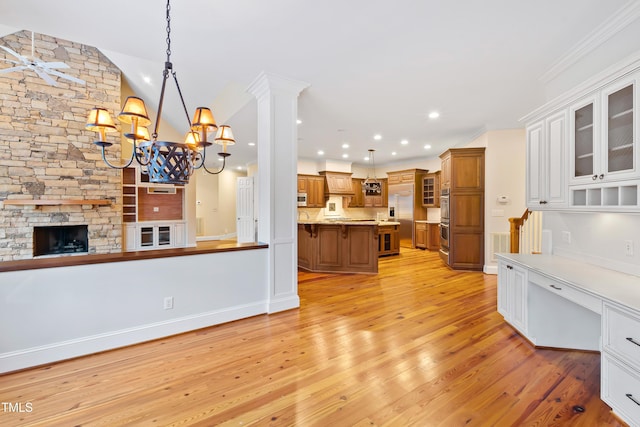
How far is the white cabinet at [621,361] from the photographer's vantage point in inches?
62.3

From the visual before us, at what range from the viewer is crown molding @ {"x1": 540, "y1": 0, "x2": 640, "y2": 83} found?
2104 mm

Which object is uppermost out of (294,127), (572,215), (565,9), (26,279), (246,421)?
(565,9)

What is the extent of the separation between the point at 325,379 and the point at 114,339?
78.7 inches

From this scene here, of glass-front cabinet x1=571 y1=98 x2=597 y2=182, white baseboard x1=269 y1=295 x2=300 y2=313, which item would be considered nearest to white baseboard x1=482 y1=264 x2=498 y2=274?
glass-front cabinet x1=571 y1=98 x2=597 y2=182

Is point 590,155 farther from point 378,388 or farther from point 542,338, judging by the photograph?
point 378,388

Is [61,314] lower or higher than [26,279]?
lower

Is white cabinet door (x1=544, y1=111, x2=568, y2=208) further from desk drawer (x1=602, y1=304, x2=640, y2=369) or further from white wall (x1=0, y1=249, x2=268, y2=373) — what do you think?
white wall (x1=0, y1=249, x2=268, y2=373)

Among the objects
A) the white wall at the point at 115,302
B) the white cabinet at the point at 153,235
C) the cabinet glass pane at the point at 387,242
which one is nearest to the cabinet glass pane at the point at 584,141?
the white wall at the point at 115,302

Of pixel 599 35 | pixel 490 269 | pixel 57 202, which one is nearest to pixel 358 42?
pixel 599 35

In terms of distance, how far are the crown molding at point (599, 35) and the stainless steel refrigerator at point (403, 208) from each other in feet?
18.6

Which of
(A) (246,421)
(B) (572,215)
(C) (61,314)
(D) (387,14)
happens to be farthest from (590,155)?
(C) (61,314)

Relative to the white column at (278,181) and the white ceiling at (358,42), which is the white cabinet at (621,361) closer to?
the white ceiling at (358,42)

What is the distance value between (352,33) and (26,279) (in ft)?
11.3

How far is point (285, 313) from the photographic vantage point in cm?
342
